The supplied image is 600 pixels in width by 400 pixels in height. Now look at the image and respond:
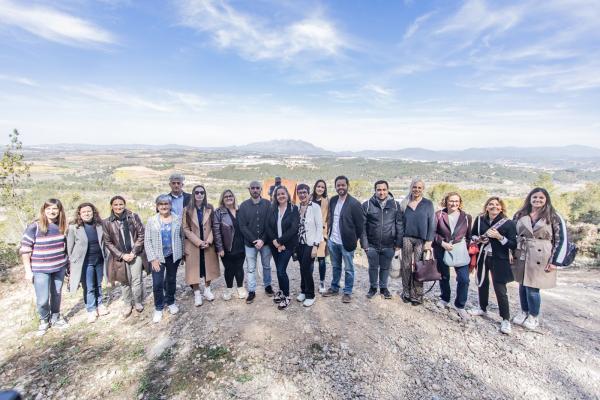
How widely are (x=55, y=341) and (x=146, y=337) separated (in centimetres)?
129

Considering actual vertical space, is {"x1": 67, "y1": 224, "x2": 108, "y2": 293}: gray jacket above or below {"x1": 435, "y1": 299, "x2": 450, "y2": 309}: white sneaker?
above

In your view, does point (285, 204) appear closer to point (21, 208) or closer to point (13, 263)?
point (13, 263)

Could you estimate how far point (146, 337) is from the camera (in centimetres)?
399

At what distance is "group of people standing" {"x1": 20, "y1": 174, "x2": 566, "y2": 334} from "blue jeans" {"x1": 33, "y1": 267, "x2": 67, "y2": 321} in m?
0.01

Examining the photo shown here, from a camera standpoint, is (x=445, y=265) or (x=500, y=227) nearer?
(x=500, y=227)

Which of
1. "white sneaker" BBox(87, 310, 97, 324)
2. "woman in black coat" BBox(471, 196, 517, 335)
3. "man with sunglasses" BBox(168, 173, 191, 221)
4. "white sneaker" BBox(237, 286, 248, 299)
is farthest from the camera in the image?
"man with sunglasses" BBox(168, 173, 191, 221)

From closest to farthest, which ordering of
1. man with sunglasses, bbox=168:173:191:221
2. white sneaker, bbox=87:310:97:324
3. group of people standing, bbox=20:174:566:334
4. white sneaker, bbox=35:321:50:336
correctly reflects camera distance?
group of people standing, bbox=20:174:566:334 → white sneaker, bbox=35:321:50:336 → white sneaker, bbox=87:310:97:324 → man with sunglasses, bbox=168:173:191:221

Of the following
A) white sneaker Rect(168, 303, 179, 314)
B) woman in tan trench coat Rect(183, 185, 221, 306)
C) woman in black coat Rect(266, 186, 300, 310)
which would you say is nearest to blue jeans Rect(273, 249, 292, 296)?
woman in black coat Rect(266, 186, 300, 310)

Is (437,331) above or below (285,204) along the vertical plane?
below

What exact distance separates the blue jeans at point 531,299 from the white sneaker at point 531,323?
2.1 inches

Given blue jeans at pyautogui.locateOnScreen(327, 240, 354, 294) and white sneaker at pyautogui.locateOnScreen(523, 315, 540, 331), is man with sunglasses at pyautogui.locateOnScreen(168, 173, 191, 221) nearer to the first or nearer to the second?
blue jeans at pyautogui.locateOnScreen(327, 240, 354, 294)

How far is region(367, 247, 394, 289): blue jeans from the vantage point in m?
4.32

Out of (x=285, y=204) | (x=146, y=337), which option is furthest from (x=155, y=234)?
(x=285, y=204)

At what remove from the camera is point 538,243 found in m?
3.73
